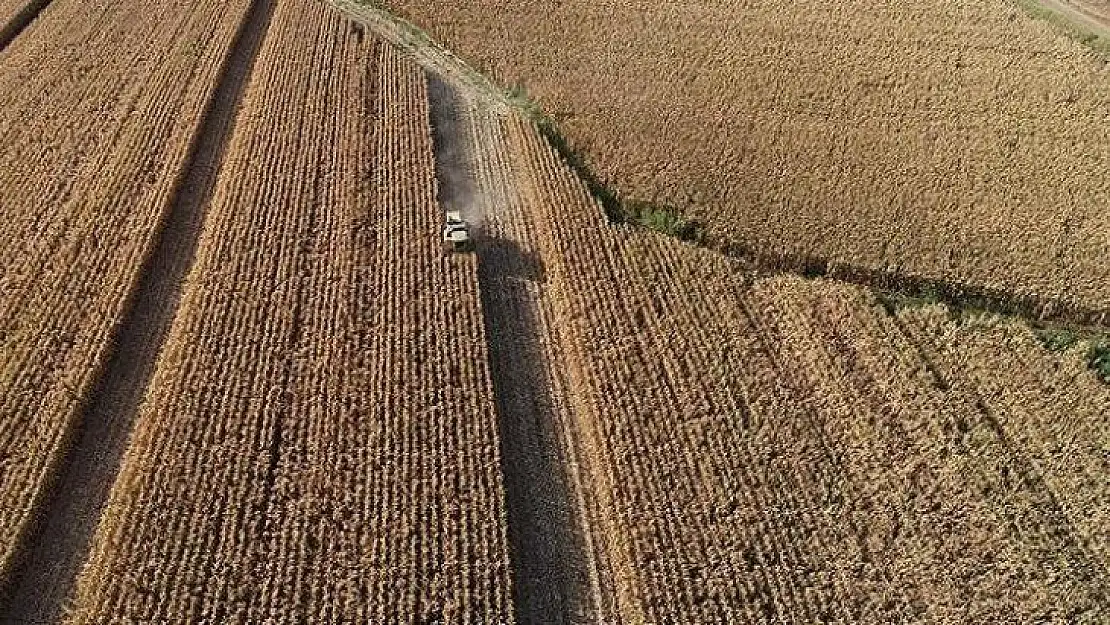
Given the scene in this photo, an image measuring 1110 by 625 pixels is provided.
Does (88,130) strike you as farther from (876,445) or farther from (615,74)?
(876,445)

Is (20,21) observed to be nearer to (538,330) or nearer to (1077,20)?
(538,330)

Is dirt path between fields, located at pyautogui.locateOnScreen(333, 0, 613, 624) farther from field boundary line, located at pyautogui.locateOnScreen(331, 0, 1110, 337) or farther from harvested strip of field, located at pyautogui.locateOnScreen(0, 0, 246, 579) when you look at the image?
harvested strip of field, located at pyautogui.locateOnScreen(0, 0, 246, 579)

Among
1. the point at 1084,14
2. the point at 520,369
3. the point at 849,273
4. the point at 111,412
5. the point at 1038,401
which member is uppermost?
the point at 1084,14

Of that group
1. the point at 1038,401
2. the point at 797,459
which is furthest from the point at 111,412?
the point at 1038,401

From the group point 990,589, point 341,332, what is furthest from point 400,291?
point 990,589

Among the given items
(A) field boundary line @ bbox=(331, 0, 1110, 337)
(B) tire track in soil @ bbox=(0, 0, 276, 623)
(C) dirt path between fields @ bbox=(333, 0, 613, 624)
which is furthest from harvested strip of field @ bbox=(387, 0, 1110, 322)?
(B) tire track in soil @ bbox=(0, 0, 276, 623)
